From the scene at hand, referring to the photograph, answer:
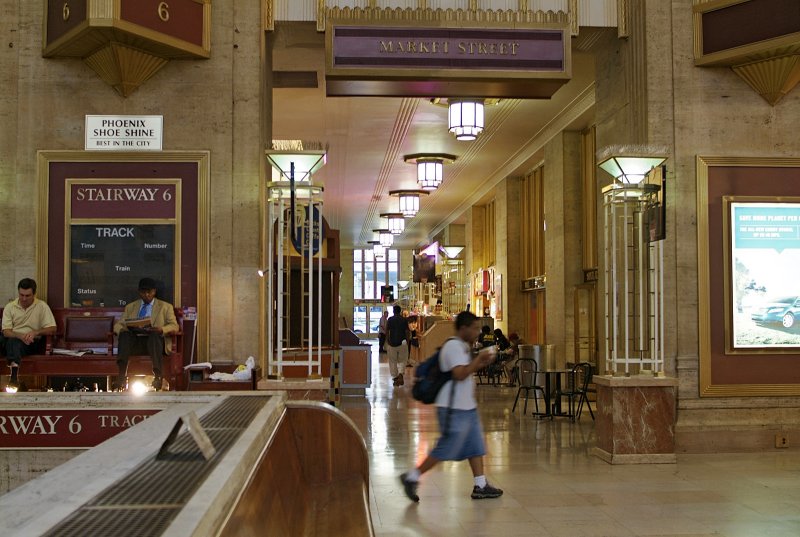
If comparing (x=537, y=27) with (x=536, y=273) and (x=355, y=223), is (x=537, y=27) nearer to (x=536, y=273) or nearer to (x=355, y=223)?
(x=536, y=273)

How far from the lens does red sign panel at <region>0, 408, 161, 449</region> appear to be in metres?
4.10

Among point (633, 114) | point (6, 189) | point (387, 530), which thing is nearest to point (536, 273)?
point (633, 114)

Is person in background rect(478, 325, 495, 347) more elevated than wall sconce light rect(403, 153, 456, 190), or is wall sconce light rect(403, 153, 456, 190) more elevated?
wall sconce light rect(403, 153, 456, 190)

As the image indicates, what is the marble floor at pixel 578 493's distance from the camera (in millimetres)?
5074

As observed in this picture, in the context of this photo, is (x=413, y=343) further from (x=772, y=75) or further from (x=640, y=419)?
(x=772, y=75)

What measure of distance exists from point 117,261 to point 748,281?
5.96m

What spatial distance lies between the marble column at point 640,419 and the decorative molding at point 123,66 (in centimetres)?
502

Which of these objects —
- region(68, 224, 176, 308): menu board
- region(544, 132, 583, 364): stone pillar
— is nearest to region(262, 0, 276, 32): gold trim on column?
region(68, 224, 176, 308): menu board

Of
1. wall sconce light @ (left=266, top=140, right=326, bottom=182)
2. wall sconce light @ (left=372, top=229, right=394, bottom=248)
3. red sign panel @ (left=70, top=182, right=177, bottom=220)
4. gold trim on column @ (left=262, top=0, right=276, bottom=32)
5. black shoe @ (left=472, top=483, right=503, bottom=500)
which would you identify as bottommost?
black shoe @ (left=472, top=483, right=503, bottom=500)

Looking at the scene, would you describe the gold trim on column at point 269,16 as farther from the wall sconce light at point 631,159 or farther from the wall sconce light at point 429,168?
the wall sconce light at point 429,168

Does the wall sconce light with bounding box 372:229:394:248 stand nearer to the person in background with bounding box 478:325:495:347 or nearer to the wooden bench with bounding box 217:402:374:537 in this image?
the person in background with bounding box 478:325:495:347

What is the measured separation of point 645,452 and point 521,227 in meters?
11.2

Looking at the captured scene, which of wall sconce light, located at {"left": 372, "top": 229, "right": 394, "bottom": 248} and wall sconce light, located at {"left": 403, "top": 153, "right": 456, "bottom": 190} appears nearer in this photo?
wall sconce light, located at {"left": 403, "top": 153, "right": 456, "bottom": 190}

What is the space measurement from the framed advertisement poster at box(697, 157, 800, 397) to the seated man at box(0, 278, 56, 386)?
19.7 ft
